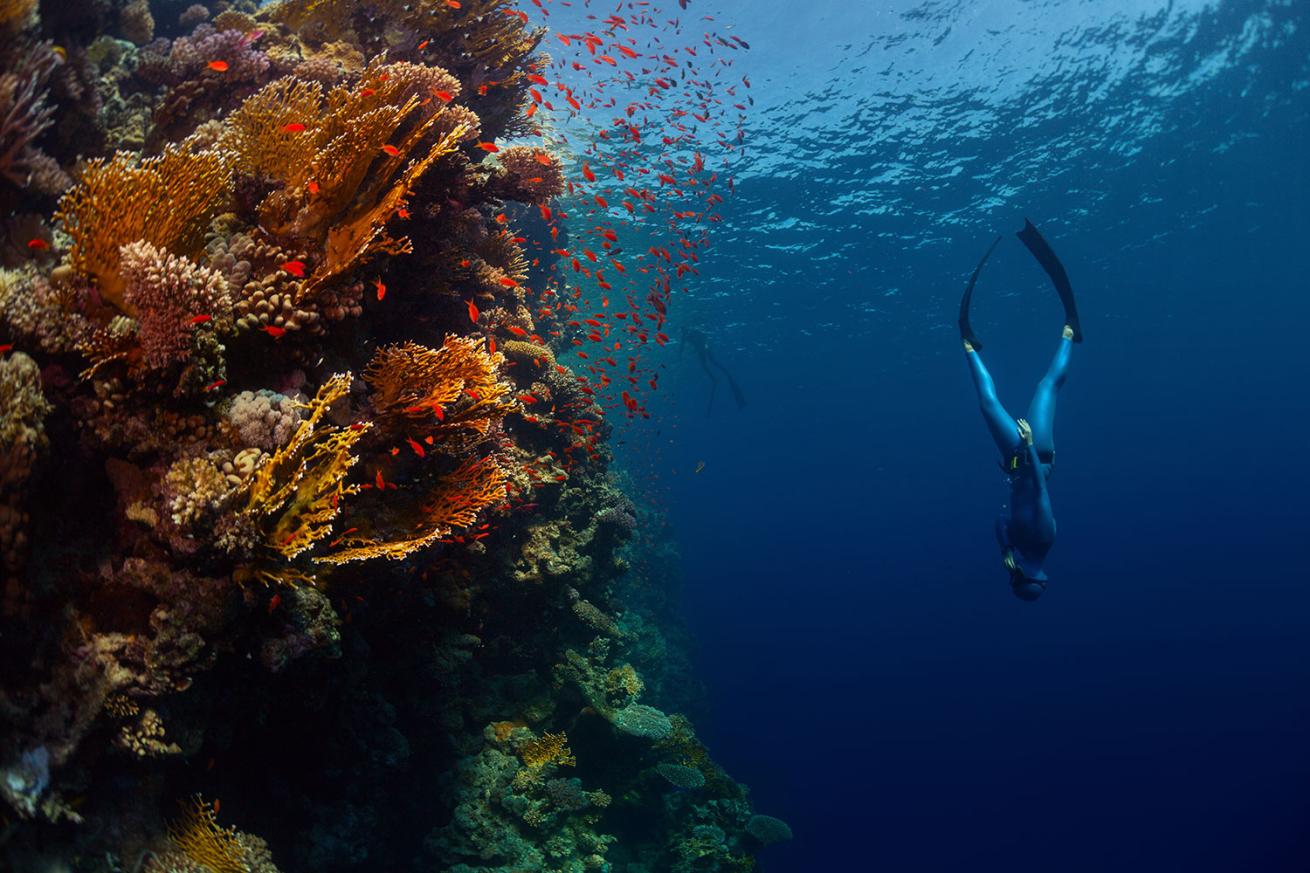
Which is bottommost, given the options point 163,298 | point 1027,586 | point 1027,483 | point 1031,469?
point 163,298

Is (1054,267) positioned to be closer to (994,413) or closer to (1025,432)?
(994,413)

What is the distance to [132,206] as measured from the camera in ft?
9.62

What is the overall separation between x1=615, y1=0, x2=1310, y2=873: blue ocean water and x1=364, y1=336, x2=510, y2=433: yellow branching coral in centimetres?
2099

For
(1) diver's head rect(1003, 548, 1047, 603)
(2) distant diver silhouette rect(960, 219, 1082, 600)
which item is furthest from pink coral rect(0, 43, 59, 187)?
(1) diver's head rect(1003, 548, 1047, 603)

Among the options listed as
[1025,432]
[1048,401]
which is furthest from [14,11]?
[1048,401]

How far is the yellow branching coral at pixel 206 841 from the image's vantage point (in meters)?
3.31

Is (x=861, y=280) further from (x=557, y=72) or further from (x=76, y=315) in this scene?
(x=76, y=315)

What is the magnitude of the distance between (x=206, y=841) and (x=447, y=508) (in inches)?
89.2

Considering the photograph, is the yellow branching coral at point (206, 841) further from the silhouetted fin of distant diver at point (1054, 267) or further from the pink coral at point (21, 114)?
the silhouetted fin of distant diver at point (1054, 267)

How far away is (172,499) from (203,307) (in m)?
0.96

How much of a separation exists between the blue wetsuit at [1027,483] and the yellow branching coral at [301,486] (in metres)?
10.8

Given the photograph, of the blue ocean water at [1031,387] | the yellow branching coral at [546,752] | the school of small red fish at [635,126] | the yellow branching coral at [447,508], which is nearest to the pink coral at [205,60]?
the yellow branching coral at [447,508]

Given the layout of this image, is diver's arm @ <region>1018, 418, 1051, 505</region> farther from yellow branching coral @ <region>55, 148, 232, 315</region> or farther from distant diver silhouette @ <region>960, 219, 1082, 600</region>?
yellow branching coral @ <region>55, 148, 232, 315</region>

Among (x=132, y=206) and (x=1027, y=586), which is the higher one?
(x=1027, y=586)
